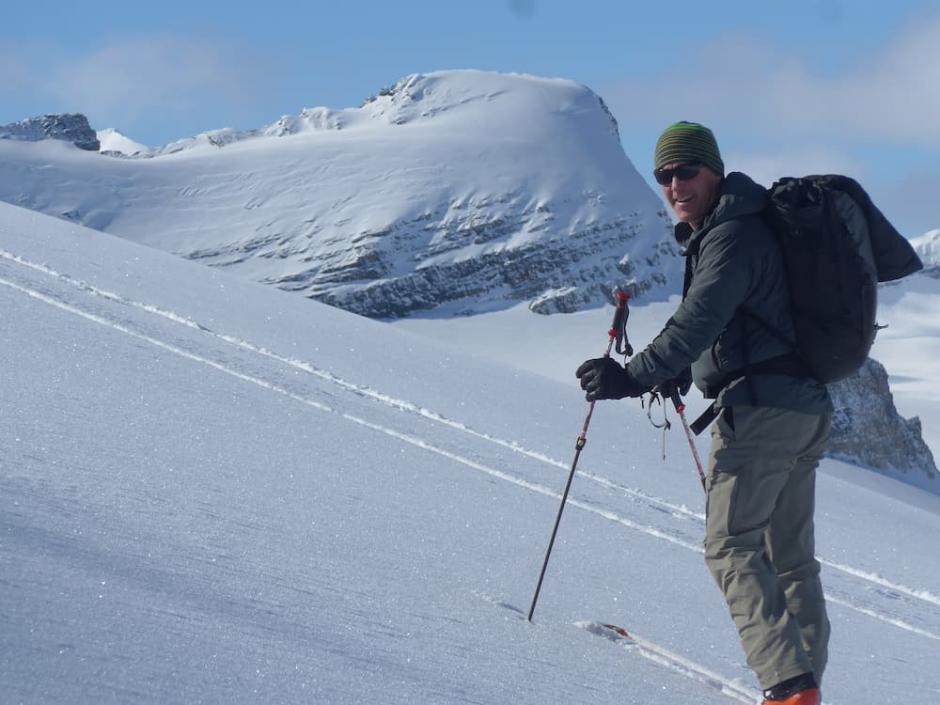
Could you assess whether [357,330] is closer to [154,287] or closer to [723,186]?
[154,287]

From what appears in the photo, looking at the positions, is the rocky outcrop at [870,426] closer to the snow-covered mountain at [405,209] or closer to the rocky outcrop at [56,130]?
the snow-covered mountain at [405,209]

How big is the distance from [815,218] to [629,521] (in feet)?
10.7

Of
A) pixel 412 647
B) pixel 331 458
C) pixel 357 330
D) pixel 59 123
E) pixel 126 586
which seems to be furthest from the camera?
pixel 59 123

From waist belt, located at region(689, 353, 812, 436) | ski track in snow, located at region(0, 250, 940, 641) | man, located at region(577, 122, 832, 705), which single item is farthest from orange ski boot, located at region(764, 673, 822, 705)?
ski track in snow, located at region(0, 250, 940, 641)

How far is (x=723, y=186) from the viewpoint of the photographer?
10.9 feet

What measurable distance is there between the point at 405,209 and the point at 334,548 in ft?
345

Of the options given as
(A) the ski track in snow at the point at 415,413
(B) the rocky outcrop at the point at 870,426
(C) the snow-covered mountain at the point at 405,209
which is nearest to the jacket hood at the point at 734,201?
(A) the ski track in snow at the point at 415,413

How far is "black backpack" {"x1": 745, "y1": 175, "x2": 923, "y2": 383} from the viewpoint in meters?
3.10

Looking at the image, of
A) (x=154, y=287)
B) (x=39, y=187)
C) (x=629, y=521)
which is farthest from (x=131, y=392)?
(x=39, y=187)

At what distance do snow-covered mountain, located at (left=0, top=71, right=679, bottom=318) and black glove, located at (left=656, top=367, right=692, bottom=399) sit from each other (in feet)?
313

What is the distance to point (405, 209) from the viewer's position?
108 meters

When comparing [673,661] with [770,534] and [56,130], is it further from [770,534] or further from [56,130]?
[56,130]

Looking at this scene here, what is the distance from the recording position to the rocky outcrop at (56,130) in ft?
452

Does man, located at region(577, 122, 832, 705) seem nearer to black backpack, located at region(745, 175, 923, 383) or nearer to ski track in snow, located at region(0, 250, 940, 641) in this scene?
black backpack, located at region(745, 175, 923, 383)
